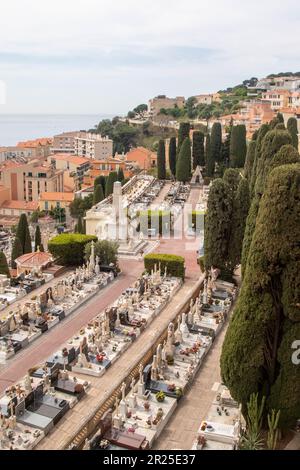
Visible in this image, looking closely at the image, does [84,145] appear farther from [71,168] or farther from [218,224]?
[218,224]

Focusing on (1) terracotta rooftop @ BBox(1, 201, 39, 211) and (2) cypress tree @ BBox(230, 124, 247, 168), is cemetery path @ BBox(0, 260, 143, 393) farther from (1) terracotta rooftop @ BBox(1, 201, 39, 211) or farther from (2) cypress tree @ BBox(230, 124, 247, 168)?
(1) terracotta rooftop @ BBox(1, 201, 39, 211)

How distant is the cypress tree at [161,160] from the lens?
5953cm

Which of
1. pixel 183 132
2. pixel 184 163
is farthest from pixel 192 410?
pixel 183 132

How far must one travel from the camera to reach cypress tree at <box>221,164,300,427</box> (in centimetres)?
1390

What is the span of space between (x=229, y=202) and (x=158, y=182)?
32.8 metres

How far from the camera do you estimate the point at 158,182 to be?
60.2 m

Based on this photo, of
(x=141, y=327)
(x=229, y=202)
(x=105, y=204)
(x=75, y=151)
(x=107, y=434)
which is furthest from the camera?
(x=75, y=151)

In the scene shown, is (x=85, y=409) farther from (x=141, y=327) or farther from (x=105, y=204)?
(x=105, y=204)

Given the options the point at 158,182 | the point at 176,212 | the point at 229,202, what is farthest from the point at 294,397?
the point at 158,182

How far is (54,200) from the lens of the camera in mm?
77188

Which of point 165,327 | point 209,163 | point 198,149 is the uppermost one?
point 198,149

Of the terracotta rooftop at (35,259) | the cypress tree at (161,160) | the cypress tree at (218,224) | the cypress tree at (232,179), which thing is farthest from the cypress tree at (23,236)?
the cypress tree at (161,160)

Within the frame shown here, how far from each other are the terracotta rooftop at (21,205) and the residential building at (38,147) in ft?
103

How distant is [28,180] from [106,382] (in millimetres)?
72227
